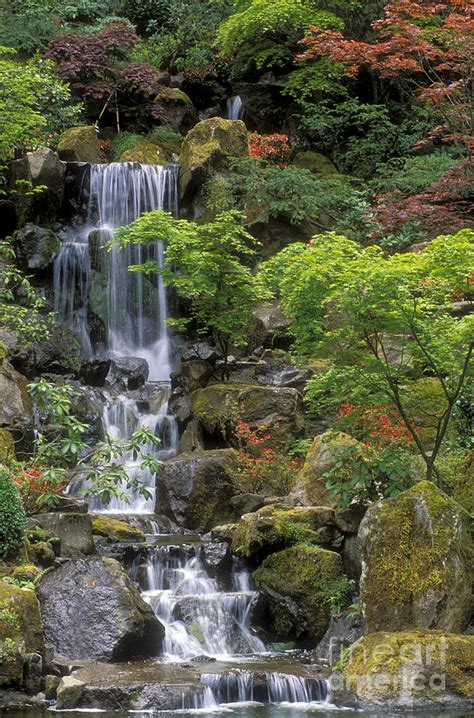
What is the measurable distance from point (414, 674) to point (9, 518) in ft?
16.9

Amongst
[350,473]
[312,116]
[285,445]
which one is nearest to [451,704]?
[350,473]

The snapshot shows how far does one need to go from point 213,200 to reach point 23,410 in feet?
27.0

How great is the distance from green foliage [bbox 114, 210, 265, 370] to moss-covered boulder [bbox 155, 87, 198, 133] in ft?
32.4

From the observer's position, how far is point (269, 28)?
25.4m

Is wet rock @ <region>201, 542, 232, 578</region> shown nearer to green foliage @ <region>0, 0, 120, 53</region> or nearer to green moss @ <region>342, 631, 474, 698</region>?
green moss @ <region>342, 631, 474, 698</region>

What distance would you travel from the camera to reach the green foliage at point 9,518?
10.4 meters

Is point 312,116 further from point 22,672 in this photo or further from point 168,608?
point 22,672

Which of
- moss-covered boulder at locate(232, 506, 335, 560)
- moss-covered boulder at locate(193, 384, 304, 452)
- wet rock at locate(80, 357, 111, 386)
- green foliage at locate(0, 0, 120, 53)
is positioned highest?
green foliage at locate(0, 0, 120, 53)

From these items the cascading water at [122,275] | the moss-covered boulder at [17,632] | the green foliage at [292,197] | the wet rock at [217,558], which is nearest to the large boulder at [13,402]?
the cascading water at [122,275]

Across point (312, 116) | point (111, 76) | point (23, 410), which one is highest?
point (111, 76)

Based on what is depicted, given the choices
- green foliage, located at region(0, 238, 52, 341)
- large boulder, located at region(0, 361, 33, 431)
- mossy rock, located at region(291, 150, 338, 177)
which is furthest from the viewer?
mossy rock, located at region(291, 150, 338, 177)

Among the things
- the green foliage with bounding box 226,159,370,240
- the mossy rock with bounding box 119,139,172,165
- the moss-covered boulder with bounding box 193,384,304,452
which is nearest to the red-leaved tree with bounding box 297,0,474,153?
the green foliage with bounding box 226,159,370,240

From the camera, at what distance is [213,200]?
21.5m

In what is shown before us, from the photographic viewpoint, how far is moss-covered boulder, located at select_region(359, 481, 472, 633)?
9.27 meters
